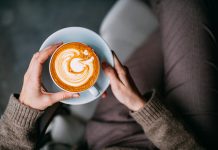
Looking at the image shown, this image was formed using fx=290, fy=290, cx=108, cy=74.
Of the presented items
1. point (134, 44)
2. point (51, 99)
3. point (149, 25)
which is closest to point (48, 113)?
point (51, 99)

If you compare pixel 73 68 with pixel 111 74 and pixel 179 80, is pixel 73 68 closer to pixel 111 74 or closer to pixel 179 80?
pixel 111 74

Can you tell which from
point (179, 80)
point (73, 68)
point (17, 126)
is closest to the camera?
point (73, 68)

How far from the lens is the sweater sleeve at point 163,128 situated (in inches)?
36.1

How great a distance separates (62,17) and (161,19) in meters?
0.67

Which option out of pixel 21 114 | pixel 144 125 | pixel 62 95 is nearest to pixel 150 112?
pixel 144 125

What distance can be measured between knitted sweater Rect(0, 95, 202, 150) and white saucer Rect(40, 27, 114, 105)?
5.2 inches

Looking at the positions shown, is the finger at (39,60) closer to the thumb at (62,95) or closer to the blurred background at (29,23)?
the thumb at (62,95)

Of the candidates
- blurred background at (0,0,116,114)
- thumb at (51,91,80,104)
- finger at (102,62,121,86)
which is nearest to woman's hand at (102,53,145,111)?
finger at (102,62,121,86)

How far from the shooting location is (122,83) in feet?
2.86

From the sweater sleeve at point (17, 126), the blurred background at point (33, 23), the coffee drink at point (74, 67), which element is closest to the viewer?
the coffee drink at point (74, 67)

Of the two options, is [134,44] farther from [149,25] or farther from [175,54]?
[175,54]

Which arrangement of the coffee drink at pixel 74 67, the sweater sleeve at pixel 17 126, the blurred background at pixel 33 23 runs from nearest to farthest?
the coffee drink at pixel 74 67 → the sweater sleeve at pixel 17 126 → the blurred background at pixel 33 23

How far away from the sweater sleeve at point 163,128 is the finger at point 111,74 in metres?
0.13

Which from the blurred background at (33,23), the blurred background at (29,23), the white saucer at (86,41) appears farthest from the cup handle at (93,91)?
the blurred background at (29,23)
